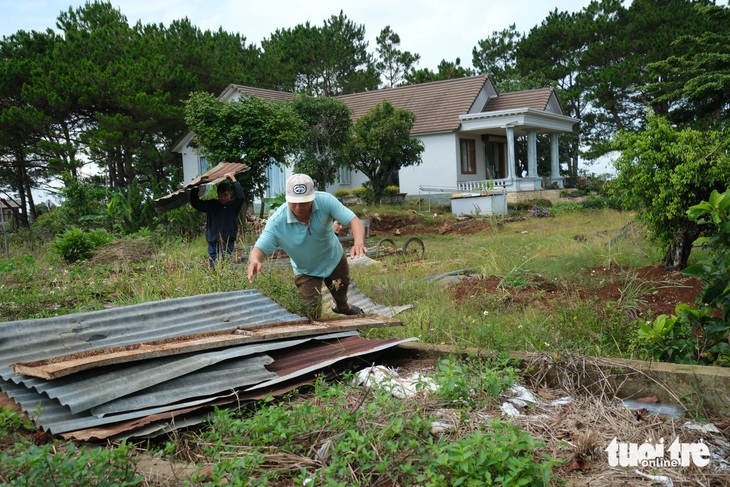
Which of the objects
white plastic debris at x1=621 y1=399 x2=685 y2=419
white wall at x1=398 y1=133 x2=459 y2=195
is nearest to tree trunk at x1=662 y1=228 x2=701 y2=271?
white plastic debris at x1=621 y1=399 x2=685 y2=419

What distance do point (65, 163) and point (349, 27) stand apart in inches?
1016

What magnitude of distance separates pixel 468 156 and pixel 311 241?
75.5ft

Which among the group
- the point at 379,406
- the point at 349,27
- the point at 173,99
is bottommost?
the point at 379,406

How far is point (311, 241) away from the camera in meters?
5.80

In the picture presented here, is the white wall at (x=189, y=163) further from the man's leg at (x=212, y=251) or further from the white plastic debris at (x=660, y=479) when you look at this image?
the white plastic debris at (x=660, y=479)

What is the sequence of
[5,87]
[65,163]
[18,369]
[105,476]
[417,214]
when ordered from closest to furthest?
[105,476] < [18,369] < [417,214] < [65,163] < [5,87]

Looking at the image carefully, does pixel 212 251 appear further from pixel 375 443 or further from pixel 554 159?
pixel 554 159

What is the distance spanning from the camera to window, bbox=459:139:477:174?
27.4 metres

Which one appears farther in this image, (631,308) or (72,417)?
(631,308)

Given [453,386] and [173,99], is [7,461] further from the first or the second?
[173,99]

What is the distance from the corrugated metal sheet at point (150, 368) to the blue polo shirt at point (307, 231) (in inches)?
26.8

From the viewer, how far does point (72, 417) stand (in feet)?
11.8

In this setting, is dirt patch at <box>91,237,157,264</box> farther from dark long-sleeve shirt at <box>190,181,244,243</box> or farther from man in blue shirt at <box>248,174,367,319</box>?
man in blue shirt at <box>248,174,367,319</box>

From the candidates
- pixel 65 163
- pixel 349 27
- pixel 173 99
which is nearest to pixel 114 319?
pixel 65 163
